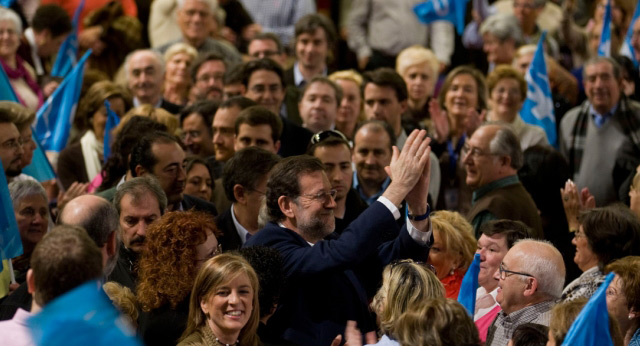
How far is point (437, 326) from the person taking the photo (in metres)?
4.55

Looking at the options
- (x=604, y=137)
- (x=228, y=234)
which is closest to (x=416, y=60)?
(x=604, y=137)

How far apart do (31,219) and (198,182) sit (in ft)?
4.38

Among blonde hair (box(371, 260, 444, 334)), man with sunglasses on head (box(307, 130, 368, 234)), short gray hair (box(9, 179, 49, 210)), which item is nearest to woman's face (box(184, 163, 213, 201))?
man with sunglasses on head (box(307, 130, 368, 234))

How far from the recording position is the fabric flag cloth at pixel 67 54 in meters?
11.0

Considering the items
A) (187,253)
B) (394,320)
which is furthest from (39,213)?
(394,320)

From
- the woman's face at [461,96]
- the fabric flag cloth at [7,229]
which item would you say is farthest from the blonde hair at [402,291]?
the woman's face at [461,96]

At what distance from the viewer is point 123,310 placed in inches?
213

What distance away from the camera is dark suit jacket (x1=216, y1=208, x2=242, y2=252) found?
682cm

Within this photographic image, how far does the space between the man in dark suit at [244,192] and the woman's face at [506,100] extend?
3389 millimetres

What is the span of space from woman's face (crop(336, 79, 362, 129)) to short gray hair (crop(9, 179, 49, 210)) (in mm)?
3259

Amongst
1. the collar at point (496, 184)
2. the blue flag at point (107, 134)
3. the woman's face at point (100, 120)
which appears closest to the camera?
the collar at point (496, 184)

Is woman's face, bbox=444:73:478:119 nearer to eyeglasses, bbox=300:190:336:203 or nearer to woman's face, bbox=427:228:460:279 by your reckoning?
woman's face, bbox=427:228:460:279

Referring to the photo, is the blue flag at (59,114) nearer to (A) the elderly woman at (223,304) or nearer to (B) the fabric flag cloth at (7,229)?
(B) the fabric flag cloth at (7,229)

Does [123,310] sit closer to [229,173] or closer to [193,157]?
[229,173]
